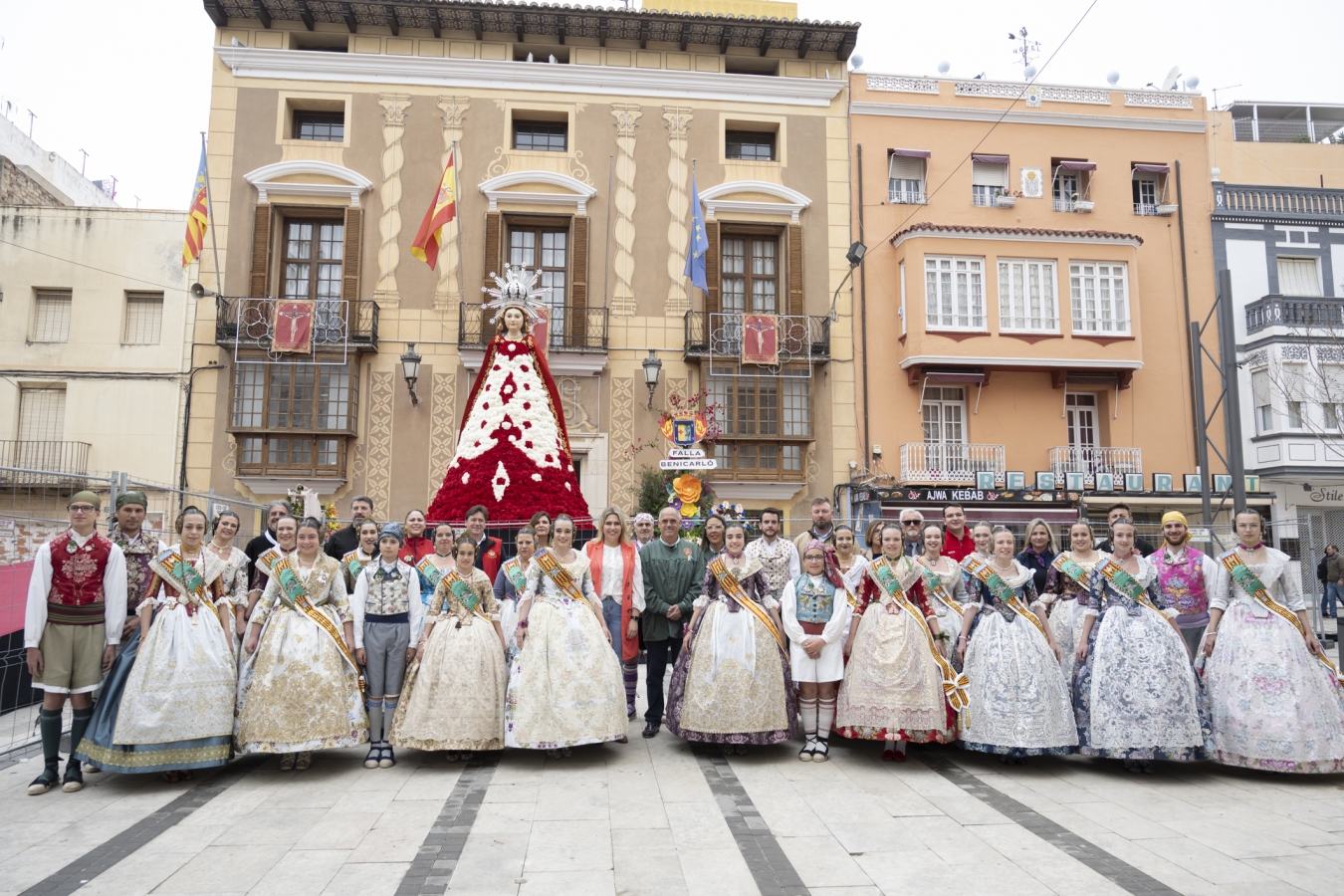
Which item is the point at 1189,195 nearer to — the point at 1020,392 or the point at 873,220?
the point at 1020,392

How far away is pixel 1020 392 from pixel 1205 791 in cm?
1379

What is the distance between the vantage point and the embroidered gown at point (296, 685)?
18.7 ft

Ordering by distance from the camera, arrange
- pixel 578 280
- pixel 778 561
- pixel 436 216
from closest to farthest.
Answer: pixel 778 561 < pixel 436 216 < pixel 578 280

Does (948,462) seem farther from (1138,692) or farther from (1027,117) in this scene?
(1138,692)

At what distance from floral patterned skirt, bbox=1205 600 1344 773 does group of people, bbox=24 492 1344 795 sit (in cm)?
1

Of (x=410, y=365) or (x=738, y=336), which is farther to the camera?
(x=738, y=336)

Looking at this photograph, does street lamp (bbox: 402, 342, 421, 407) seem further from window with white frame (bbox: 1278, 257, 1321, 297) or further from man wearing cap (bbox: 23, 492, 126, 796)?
window with white frame (bbox: 1278, 257, 1321, 297)

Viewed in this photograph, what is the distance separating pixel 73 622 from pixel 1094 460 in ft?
58.3

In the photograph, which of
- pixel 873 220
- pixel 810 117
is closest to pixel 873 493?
pixel 873 220

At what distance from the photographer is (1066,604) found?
268 inches

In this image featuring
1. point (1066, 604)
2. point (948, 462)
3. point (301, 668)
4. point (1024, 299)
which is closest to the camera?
point (301, 668)

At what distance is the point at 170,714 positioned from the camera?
18.1ft

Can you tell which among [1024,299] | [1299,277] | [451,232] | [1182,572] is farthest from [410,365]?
[1299,277]

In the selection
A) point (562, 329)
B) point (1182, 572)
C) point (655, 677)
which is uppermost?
point (562, 329)
